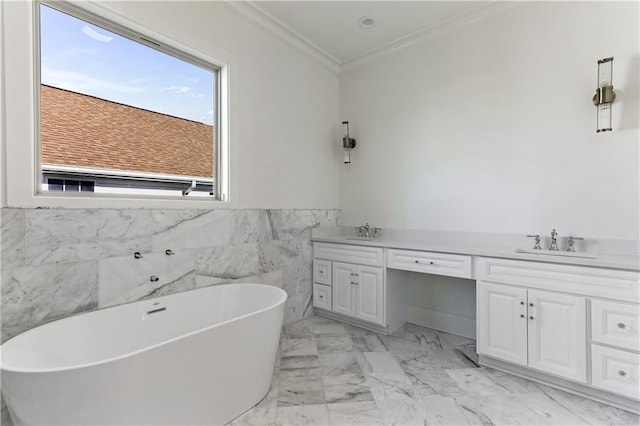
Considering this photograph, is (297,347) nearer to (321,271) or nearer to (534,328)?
(321,271)

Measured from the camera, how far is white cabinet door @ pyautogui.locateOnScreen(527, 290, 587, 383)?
176 centimetres

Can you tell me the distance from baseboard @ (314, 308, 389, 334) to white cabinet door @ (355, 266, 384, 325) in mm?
81

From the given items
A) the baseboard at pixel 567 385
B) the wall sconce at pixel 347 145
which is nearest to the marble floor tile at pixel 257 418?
the baseboard at pixel 567 385

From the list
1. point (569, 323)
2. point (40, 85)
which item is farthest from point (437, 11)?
point (40, 85)

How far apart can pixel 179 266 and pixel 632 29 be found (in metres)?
3.54

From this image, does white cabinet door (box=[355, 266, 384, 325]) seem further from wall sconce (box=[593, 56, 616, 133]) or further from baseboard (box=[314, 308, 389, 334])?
wall sconce (box=[593, 56, 616, 133])

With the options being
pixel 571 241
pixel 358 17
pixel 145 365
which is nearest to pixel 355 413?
pixel 145 365

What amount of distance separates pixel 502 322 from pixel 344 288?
135 centimetres

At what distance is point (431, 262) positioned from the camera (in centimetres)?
240

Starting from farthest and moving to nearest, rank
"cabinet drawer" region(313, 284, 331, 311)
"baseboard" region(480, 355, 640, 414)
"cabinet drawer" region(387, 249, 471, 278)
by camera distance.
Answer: "cabinet drawer" region(313, 284, 331, 311) < "cabinet drawer" region(387, 249, 471, 278) < "baseboard" region(480, 355, 640, 414)

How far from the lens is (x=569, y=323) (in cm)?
180

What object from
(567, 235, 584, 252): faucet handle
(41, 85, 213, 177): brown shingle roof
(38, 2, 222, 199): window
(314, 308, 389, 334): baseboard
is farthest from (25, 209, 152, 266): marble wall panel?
(567, 235, 584, 252): faucet handle

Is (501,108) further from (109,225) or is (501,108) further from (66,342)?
(66,342)

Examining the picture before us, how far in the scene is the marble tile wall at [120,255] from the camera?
59.6 inches
